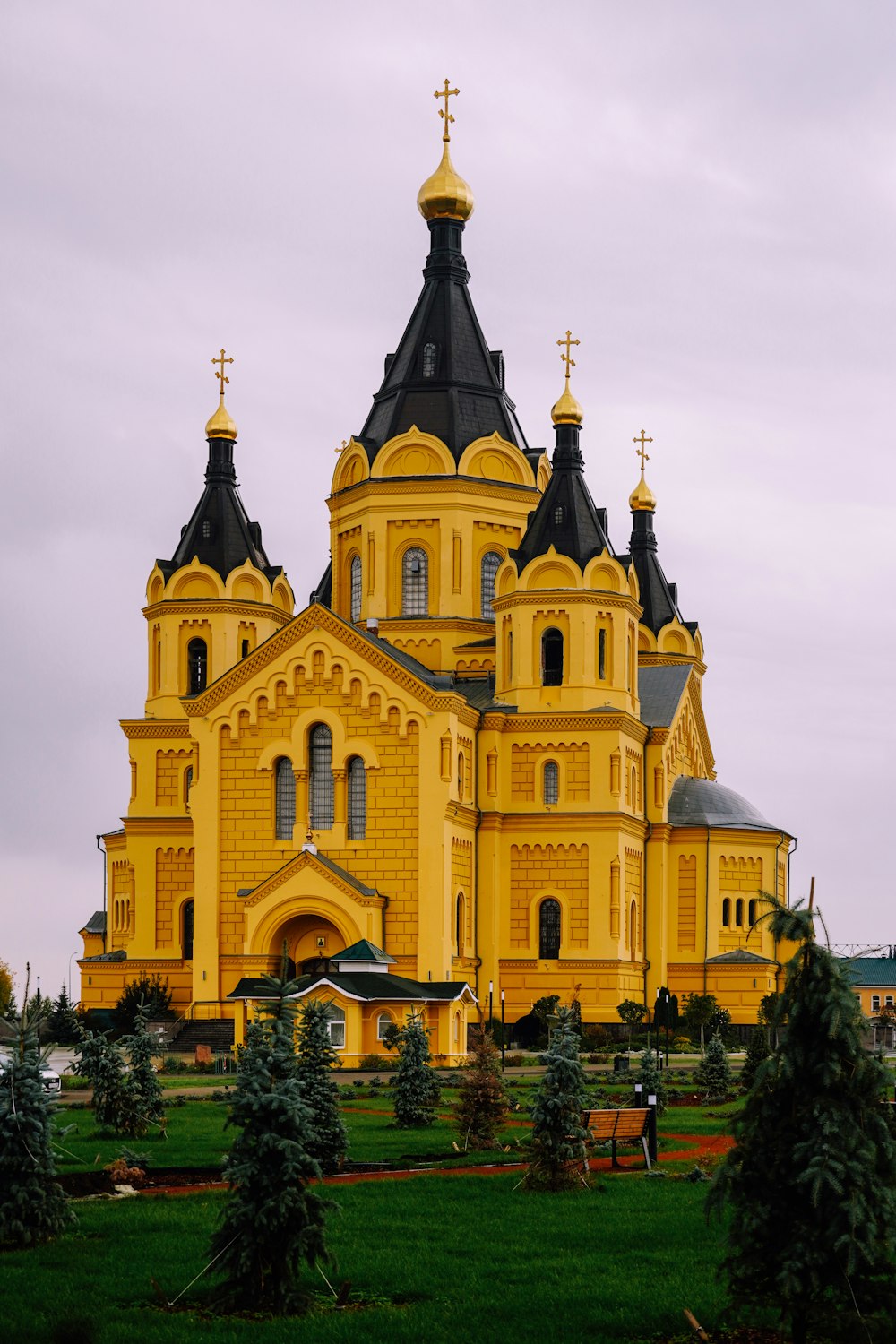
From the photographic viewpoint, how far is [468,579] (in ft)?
201

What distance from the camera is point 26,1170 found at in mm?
17984

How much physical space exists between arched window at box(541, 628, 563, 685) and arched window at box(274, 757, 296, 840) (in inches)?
312

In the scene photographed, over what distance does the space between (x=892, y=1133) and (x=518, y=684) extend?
4237 centimetres

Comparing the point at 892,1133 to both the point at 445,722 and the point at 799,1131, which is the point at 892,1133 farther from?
the point at 445,722

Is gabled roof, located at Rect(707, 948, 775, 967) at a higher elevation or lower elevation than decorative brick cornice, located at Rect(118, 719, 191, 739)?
lower

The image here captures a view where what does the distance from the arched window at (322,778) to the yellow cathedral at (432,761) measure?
0.28 feet

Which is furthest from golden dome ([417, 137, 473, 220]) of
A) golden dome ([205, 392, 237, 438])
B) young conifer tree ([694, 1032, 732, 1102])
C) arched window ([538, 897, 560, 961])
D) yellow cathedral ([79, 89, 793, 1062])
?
young conifer tree ([694, 1032, 732, 1102])

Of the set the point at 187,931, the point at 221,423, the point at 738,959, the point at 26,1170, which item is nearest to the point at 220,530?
the point at 221,423

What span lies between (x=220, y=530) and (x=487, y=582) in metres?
8.70

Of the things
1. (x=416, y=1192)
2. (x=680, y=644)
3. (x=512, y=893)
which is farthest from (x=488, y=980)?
(x=416, y=1192)

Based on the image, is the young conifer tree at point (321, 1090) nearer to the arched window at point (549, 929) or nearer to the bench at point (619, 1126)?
the bench at point (619, 1126)

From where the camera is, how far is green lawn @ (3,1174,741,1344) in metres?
15.1

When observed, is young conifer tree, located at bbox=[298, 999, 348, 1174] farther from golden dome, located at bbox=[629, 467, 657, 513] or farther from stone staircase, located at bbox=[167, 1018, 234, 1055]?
golden dome, located at bbox=[629, 467, 657, 513]

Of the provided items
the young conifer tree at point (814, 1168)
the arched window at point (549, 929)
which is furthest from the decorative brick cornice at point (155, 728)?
the young conifer tree at point (814, 1168)
